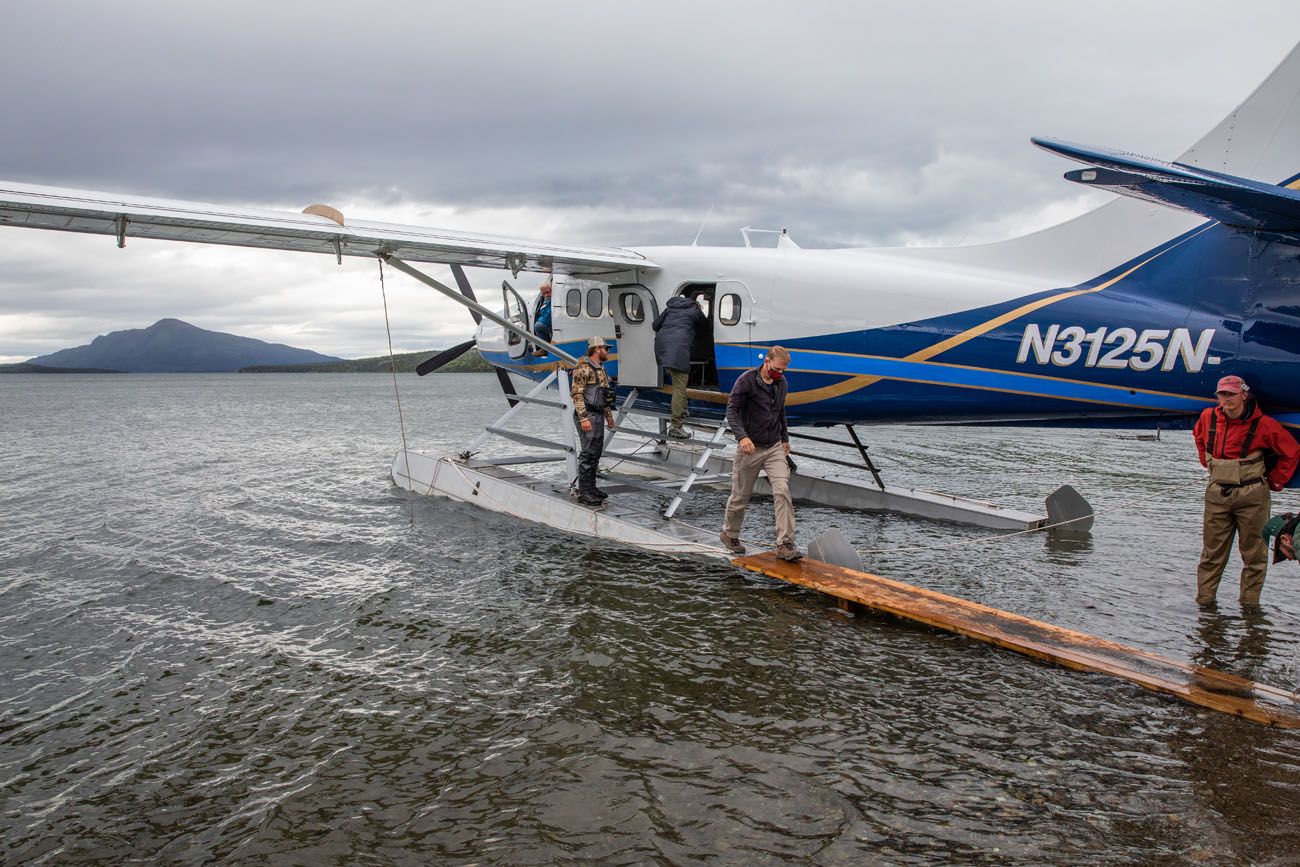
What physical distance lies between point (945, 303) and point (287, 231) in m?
6.50

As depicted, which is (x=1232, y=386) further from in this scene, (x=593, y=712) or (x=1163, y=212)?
(x=593, y=712)

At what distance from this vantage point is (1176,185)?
5340 millimetres

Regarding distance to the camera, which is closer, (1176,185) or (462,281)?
(1176,185)

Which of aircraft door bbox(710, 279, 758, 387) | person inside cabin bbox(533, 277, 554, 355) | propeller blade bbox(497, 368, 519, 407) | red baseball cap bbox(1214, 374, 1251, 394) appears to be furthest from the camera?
propeller blade bbox(497, 368, 519, 407)

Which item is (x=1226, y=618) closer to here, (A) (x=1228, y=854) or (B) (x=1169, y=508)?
(A) (x=1228, y=854)

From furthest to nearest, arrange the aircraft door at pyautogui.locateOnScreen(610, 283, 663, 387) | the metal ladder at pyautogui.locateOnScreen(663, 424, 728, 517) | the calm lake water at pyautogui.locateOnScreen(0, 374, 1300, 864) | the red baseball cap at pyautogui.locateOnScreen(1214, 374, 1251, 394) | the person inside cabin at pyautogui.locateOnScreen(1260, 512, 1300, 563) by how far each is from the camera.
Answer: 1. the aircraft door at pyautogui.locateOnScreen(610, 283, 663, 387)
2. the metal ladder at pyautogui.locateOnScreen(663, 424, 728, 517)
3. the red baseball cap at pyautogui.locateOnScreen(1214, 374, 1251, 394)
4. the person inside cabin at pyautogui.locateOnScreen(1260, 512, 1300, 563)
5. the calm lake water at pyautogui.locateOnScreen(0, 374, 1300, 864)

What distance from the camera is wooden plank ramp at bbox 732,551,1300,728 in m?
4.70

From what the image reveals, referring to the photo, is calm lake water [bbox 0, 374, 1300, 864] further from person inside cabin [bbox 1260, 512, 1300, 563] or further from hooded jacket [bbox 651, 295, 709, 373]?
hooded jacket [bbox 651, 295, 709, 373]

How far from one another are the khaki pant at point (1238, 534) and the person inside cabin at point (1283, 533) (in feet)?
0.42

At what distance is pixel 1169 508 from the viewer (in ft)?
39.3

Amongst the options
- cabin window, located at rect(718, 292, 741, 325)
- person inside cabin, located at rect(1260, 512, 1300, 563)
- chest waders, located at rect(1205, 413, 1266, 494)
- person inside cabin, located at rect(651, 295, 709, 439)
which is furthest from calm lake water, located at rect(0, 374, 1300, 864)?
cabin window, located at rect(718, 292, 741, 325)

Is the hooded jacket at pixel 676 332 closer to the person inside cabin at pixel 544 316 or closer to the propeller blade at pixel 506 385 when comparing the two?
the person inside cabin at pixel 544 316

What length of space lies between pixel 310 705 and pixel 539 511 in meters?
4.91

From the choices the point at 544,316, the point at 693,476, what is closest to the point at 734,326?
the point at 693,476
